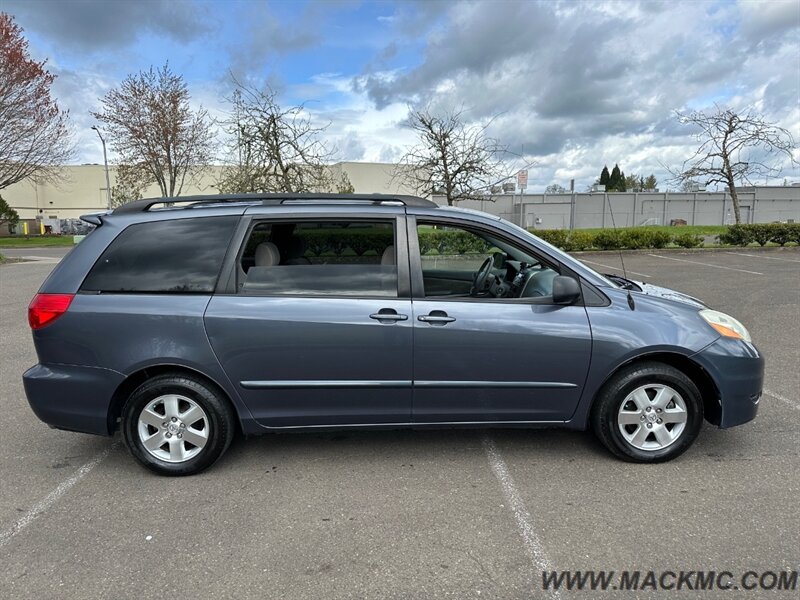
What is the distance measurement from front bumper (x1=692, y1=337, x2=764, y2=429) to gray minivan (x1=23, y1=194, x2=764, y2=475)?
10mm

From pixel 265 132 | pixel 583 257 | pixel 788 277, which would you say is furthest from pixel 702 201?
pixel 265 132

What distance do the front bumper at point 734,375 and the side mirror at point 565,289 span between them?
2.87ft

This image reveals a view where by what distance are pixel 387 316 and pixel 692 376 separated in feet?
6.73

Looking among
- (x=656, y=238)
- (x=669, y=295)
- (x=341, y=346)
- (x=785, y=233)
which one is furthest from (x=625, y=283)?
(x=785, y=233)

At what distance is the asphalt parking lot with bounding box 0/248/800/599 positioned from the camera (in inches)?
93.6

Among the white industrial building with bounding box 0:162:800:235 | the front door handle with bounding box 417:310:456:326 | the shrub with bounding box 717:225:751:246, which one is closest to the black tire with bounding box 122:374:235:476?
the front door handle with bounding box 417:310:456:326

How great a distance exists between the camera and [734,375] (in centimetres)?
325

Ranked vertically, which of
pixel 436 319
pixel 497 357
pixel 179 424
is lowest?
pixel 179 424

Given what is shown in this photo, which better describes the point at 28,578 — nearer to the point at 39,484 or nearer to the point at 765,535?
the point at 39,484

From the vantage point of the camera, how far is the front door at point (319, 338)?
3.13 metres

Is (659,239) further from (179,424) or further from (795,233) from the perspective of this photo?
(179,424)

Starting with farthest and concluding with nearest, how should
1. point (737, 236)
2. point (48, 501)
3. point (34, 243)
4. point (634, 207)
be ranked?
point (634, 207)
point (34, 243)
point (737, 236)
point (48, 501)

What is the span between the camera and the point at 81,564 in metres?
2.47

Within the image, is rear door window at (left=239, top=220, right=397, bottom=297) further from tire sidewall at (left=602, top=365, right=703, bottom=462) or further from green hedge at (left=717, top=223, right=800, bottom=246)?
green hedge at (left=717, top=223, right=800, bottom=246)
